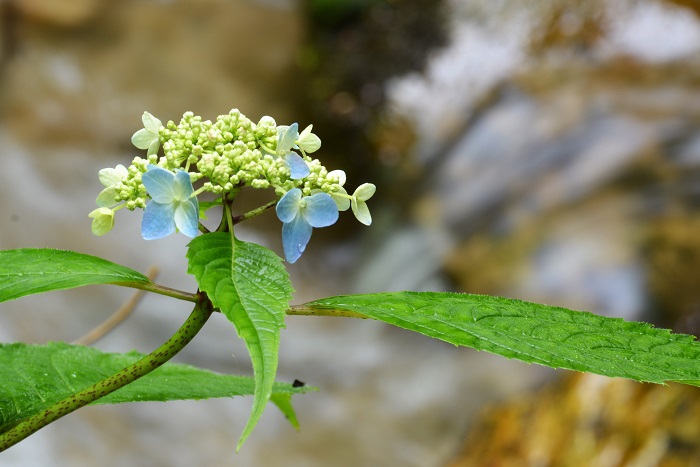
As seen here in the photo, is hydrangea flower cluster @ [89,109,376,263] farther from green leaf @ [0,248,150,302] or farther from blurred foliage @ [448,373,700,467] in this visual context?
blurred foliage @ [448,373,700,467]

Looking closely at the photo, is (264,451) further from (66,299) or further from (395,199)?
(395,199)

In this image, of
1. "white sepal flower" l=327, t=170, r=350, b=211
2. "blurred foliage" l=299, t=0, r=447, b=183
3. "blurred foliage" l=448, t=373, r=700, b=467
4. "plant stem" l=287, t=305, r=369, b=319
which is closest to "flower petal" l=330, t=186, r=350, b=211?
"white sepal flower" l=327, t=170, r=350, b=211

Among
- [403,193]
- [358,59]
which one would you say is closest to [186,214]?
[403,193]

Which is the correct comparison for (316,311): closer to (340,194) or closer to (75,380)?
(340,194)

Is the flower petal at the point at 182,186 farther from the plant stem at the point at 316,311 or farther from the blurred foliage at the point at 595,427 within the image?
the blurred foliage at the point at 595,427

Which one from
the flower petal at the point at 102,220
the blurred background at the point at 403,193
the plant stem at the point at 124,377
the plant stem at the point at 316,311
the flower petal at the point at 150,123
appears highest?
the blurred background at the point at 403,193

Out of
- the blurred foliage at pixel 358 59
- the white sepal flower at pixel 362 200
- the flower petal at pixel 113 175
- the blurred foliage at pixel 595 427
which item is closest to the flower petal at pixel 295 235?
the white sepal flower at pixel 362 200
